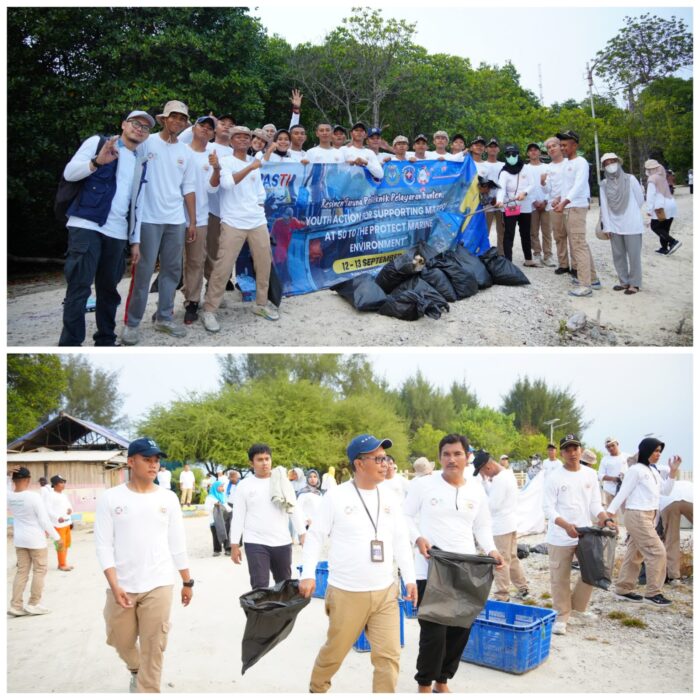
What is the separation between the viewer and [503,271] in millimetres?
9570

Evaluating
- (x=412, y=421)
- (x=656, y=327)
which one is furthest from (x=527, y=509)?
(x=412, y=421)

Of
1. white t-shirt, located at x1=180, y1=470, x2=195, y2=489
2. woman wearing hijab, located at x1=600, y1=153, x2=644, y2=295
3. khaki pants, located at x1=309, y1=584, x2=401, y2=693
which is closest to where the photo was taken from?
khaki pants, located at x1=309, y1=584, x2=401, y2=693

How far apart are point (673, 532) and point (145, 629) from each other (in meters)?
5.63

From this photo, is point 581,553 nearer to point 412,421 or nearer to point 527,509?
point 527,509

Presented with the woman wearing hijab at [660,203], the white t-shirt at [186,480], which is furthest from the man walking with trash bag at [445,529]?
the white t-shirt at [186,480]

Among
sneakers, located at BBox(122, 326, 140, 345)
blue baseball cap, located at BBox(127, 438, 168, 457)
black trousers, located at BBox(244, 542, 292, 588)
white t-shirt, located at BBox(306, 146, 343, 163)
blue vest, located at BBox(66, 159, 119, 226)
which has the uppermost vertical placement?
white t-shirt, located at BBox(306, 146, 343, 163)

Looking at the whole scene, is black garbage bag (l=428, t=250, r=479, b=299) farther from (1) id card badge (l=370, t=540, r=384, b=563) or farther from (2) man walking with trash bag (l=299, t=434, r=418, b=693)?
(1) id card badge (l=370, t=540, r=384, b=563)

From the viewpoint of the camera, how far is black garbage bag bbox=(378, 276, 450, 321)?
327 inches

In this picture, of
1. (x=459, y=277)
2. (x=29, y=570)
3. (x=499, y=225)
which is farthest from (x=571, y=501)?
(x=499, y=225)

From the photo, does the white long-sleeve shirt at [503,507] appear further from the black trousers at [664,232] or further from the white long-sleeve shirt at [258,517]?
the black trousers at [664,232]

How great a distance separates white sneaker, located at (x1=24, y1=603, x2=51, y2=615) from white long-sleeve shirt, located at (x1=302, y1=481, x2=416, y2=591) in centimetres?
403

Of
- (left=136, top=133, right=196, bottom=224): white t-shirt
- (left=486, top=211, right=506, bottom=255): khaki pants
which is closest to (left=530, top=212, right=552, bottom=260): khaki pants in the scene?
(left=486, top=211, right=506, bottom=255): khaki pants

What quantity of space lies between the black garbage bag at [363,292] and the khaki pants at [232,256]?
128cm

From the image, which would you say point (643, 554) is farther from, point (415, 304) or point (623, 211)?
point (623, 211)
